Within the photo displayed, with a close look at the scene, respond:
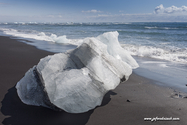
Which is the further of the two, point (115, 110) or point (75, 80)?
point (115, 110)

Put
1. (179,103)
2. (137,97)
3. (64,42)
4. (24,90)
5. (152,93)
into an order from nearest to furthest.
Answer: (24,90)
(179,103)
(137,97)
(152,93)
(64,42)

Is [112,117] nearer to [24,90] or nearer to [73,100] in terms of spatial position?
[73,100]

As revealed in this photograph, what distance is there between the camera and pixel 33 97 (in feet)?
7.96

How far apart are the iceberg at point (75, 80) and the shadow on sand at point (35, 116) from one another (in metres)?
0.09

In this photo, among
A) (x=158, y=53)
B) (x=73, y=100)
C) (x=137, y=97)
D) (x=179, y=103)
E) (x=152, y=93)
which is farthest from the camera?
(x=158, y=53)

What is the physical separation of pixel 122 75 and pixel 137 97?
737 millimetres

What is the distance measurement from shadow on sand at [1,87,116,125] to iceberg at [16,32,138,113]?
9 cm

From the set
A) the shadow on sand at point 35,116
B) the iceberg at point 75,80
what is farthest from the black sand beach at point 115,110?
the iceberg at point 75,80

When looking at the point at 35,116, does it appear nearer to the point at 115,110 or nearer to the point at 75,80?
the point at 75,80

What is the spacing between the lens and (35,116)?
88.4 inches

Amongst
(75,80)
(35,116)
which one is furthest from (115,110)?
(35,116)

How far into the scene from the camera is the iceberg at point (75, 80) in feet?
6.72

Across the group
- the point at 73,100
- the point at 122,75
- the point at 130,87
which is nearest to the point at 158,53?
the point at 130,87

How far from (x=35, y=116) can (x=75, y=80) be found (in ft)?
2.81
